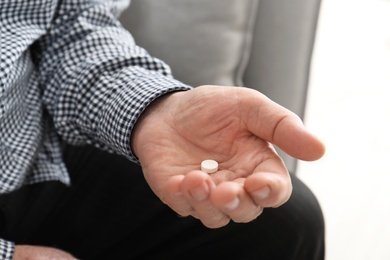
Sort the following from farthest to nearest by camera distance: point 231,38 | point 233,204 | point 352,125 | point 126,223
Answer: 1. point 352,125
2. point 231,38
3. point 126,223
4. point 233,204

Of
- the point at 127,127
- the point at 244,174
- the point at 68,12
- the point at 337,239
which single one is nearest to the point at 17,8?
the point at 68,12

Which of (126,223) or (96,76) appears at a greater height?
(96,76)

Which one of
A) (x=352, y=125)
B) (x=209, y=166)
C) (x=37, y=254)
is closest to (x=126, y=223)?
(x=37, y=254)

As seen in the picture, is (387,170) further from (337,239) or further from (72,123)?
(72,123)

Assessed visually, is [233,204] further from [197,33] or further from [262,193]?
[197,33]

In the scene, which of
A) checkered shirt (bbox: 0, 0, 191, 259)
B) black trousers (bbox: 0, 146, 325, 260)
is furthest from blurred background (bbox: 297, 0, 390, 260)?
checkered shirt (bbox: 0, 0, 191, 259)

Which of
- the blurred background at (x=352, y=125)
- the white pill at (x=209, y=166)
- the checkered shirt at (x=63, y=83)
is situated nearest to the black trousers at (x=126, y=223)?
the checkered shirt at (x=63, y=83)
